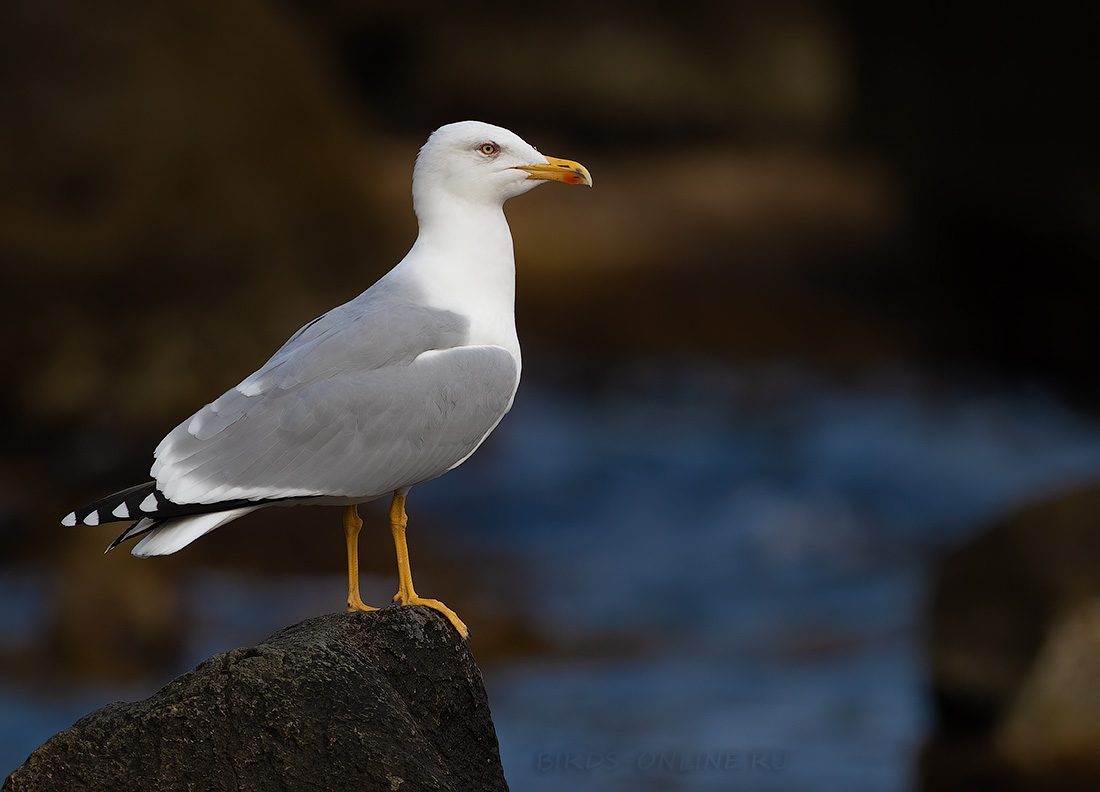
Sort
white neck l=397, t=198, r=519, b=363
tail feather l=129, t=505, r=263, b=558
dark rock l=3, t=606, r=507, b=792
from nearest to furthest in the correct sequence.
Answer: dark rock l=3, t=606, r=507, b=792 < tail feather l=129, t=505, r=263, b=558 < white neck l=397, t=198, r=519, b=363

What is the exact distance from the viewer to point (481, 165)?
4.69 meters

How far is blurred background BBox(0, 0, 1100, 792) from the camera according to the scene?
9742 millimetres

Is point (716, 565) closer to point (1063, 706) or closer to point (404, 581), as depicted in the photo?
point (1063, 706)

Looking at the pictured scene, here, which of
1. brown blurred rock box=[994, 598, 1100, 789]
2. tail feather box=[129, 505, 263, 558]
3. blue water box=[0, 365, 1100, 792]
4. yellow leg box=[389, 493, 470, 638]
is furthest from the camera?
blue water box=[0, 365, 1100, 792]

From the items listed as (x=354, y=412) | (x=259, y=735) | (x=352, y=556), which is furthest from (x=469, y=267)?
(x=259, y=735)

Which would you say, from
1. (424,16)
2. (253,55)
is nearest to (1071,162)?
(253,55)

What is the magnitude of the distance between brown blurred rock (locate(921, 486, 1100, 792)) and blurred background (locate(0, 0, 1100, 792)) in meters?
0.02

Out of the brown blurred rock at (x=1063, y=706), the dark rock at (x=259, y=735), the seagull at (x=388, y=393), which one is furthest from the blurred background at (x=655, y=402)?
the dark rock at (x=259, y=735)

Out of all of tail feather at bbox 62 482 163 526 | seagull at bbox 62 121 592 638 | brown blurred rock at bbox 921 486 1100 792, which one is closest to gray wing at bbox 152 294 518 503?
seagull at bbox 62 121 592 638

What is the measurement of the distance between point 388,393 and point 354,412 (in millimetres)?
125

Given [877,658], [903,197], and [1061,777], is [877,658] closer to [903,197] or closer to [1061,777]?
[1061,777]

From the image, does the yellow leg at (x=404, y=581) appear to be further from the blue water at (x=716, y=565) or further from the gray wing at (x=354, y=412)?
the blue water at (x=716, y=565)

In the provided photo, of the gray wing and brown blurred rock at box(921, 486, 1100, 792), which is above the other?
the gray wing

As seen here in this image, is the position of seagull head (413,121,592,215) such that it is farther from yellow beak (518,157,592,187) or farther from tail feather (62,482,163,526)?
tail feather (62,482,163,526)
